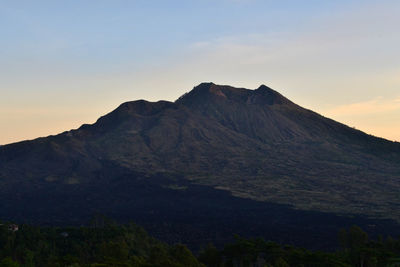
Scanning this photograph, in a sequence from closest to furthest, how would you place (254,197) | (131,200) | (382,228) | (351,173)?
1. (382,228)
2. (254,197)
3. (131,200)
4. (351,173)

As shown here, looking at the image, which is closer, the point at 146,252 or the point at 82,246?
the point at 82,246

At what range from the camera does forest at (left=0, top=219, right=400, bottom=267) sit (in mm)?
57875

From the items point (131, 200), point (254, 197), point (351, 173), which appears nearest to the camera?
point (254, 197)

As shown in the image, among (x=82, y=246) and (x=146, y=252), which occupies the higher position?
(x=82, y=246)

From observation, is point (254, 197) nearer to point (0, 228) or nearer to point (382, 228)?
point (382, 228)

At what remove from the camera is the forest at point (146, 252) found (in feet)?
190

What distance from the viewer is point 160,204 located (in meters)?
162

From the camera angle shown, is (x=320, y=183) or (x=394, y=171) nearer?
(x=320, y=183)

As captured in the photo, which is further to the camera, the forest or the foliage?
the foliage

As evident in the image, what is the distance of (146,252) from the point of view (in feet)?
283

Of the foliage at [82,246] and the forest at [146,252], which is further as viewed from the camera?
the foliage at [82,246]

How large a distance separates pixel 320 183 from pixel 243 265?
115138 millimetres

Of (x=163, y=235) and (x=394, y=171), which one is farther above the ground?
(x=394, y=171)

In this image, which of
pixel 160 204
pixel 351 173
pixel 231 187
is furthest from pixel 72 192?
pixel 351 173
